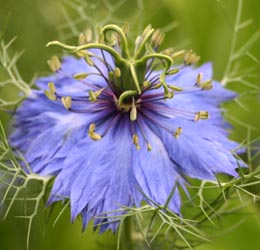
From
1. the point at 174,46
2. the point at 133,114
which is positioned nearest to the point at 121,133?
the point at 133,114

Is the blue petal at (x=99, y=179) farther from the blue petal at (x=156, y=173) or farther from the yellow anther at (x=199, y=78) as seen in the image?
the yellow anther at (x=199, y=78)

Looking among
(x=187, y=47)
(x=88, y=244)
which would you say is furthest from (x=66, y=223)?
(x=187, y=47)

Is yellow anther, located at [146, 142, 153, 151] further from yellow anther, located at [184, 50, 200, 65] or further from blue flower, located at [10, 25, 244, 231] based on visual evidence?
yellow anther, located at [184, 50, 200, 65]

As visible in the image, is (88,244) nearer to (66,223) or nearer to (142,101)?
(66,223)

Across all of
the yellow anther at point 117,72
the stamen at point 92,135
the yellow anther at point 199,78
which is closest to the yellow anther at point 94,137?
the stamen at point 92,135

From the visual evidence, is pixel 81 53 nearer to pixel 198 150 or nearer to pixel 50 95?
pixel 50 95

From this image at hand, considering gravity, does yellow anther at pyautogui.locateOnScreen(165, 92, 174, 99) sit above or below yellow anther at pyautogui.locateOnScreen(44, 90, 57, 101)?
below

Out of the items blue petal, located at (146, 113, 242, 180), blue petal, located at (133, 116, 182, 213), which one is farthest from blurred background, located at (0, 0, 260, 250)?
blue petal, located at (133, 116, 182, 213)
